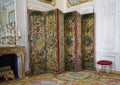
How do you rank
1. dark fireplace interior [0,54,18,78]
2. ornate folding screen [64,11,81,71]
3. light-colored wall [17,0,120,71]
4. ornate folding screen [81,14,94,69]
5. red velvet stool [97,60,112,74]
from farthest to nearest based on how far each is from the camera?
1. ornate folding screen [81,14,94,69]
2. ornate folding screen [64,11,81,71]
3. light-colored wall [17,0,120,71]
4. red velvet stool [97,60,112,74]
5. dark fireplace interior [0,54,18,78]

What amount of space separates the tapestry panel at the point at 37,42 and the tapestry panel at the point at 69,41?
94 cm

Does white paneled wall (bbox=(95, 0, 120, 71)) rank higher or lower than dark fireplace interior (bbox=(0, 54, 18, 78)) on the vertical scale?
higher

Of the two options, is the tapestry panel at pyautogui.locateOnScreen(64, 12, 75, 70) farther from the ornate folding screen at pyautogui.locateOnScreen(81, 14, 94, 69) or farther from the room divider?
the ornate folding screen at pyautogui.locateOnScreen(81, 14, 94, 69)

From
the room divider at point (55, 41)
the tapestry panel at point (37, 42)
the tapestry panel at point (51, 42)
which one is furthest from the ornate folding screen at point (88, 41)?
the tapestry panel at point (37, 42)

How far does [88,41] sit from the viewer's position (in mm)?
5543

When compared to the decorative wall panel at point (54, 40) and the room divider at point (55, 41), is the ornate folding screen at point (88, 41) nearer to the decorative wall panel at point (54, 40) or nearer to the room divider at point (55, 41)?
the room divider at point (55, 41)

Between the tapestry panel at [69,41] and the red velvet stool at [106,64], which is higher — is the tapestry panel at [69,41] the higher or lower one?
the higher one

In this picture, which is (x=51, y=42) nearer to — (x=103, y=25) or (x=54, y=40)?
(x=54, y=40)

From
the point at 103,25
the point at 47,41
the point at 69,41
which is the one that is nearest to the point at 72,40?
the point at 69,41

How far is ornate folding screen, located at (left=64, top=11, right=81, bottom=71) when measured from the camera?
5.18 metres

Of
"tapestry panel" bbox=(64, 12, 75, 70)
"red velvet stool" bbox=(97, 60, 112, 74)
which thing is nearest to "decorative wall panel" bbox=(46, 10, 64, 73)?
"tapestry panel" bbox=(64, 12, 75, 70)

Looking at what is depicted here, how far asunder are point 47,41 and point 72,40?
1.01 meters

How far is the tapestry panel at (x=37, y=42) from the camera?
4.99 m

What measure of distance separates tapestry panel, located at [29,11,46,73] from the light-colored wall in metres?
0.20
